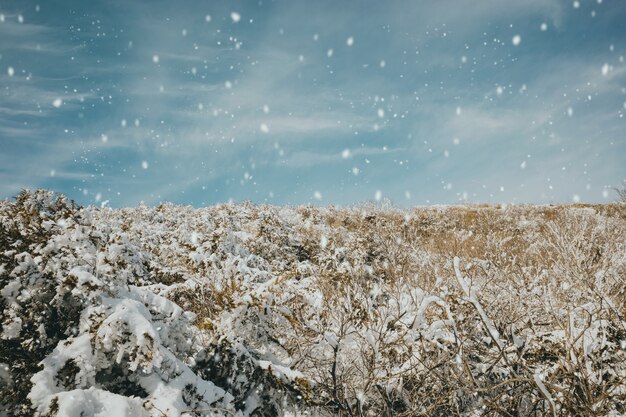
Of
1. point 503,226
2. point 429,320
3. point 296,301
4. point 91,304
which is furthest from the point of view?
point 503,226

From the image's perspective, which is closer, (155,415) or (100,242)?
(155,415)

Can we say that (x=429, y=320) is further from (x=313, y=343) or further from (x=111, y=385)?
(x=111, y=385)

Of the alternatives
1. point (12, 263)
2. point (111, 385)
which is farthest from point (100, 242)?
point (111, 385)

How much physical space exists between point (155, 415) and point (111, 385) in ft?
2.28

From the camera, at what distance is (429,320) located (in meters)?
5.99

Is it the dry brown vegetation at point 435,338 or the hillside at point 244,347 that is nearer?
the hillside at point 244,347

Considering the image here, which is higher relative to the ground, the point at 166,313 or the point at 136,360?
the point at 166,313

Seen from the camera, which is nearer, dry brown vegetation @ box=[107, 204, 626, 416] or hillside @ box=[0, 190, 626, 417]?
hillside @ box=[0, 190, 626, 417]

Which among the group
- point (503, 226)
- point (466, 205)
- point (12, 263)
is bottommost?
point (12, 263)

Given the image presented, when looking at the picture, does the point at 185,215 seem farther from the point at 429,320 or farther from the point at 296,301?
the point at 429,320

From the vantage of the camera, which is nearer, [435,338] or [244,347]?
[244,347]

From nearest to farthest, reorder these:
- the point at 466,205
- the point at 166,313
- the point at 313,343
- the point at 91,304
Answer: the point at 91,304, the point at 166,313, the point at 313,343, the point at 466,205

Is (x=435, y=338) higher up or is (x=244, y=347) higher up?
(x=244, y=347)

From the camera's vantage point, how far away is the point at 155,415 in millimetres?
2742
